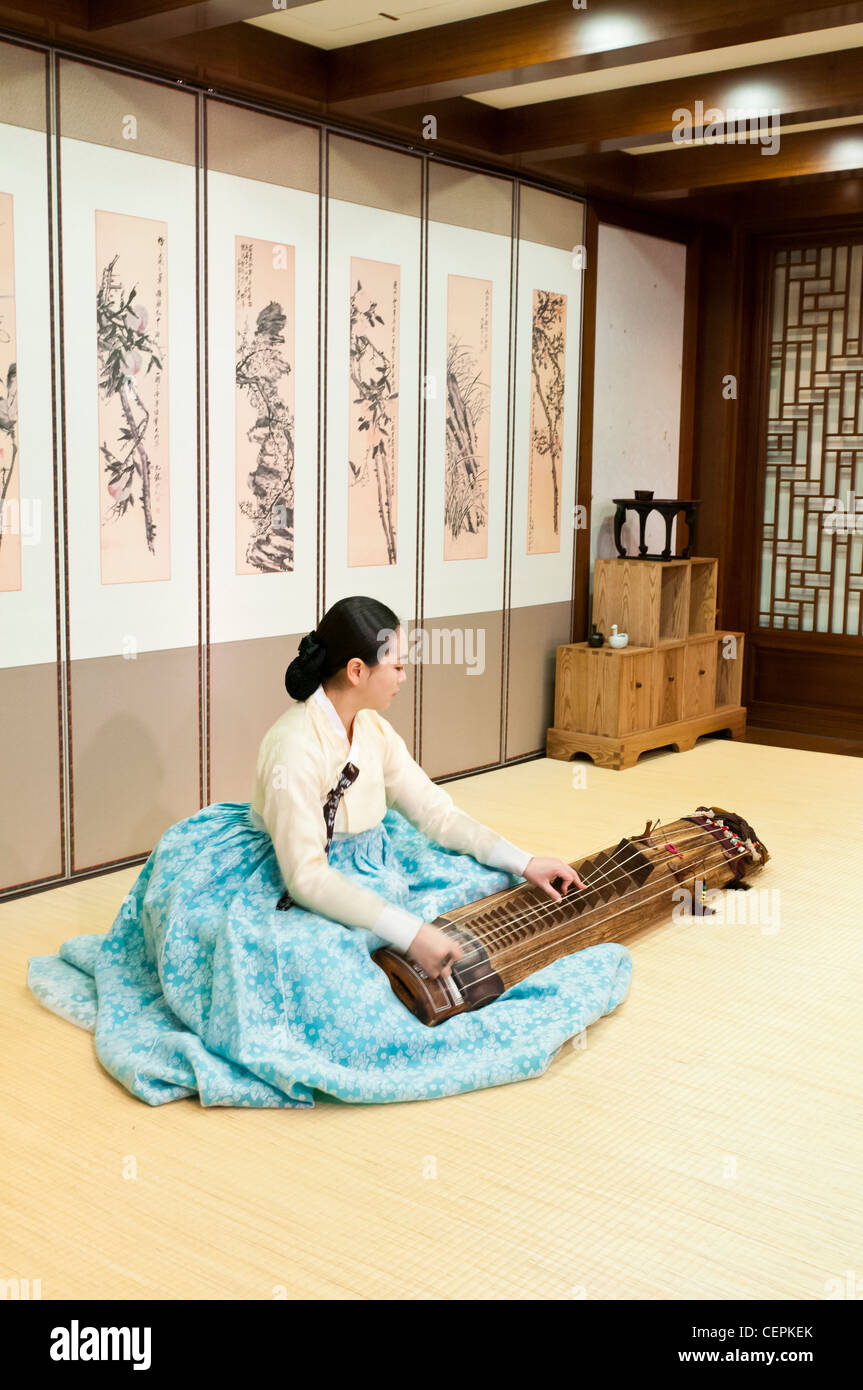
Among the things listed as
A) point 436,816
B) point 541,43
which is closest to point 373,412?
point 541,43

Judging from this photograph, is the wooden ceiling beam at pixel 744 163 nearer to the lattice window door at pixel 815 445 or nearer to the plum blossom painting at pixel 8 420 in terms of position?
the lattice window door at pixel 815 445

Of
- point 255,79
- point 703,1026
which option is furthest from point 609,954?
point 255,79

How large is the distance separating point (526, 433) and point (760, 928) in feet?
8.77

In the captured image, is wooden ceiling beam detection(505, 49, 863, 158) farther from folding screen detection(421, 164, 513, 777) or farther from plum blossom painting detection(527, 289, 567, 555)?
plum blossom painting detection(527, 289, 567, 555)

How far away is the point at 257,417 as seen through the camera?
436cm

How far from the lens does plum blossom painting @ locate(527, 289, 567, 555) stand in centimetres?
560

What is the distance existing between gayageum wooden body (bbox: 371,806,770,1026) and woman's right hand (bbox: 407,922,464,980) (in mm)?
38

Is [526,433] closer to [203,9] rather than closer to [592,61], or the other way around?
[592,61]

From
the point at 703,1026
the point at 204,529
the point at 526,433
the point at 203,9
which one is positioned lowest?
the point at 703,1026

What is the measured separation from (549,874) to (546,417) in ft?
10.0

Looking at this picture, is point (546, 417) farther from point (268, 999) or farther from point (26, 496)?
point (268, 999)

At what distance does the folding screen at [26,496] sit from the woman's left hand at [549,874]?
5.10 feet

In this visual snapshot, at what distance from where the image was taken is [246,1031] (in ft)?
8.36

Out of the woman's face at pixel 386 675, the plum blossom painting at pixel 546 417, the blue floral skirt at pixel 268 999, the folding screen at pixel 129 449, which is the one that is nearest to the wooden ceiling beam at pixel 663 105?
the plum blossom painting at pixel 546 417
